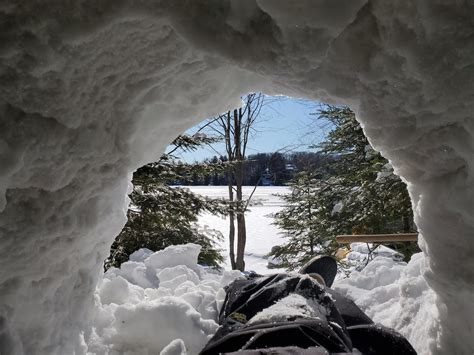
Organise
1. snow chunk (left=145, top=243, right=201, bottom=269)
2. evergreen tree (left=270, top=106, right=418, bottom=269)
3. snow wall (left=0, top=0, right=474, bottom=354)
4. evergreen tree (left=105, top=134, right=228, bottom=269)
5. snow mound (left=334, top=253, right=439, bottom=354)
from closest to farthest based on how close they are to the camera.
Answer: snow wall (left=0, top=0, right=474, bottom=354) < snow mound (left=334, top=253, right=439, bottom=354) < snow chunk (left=145, top=243, right=201, bottom=269) < evergreen tree (left=105, top=134, right=228, bottom=269) < evergreen tree (left=270, top=106, right=418, bottom=269)

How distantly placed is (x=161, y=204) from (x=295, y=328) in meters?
5.18

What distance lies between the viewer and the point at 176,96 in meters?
1.63

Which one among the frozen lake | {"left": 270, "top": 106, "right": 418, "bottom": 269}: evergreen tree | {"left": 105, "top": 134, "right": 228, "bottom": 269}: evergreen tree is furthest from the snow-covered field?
the frozen lake

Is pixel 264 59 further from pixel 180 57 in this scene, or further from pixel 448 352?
pixel 448 352

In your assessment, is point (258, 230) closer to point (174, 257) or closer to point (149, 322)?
point (174, 257)

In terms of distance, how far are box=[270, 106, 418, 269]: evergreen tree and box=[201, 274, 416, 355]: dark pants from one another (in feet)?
14.6

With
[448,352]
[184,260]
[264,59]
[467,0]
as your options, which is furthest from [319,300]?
[184,260]

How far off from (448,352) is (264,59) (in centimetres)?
161

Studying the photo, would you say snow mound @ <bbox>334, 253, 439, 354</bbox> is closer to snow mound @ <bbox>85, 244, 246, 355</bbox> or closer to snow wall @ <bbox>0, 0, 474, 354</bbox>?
snow wall @ <bbox>0, 0, 474, 354</bbox>

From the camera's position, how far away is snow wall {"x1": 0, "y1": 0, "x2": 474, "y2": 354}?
3.85 ft

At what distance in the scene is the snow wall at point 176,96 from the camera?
117 centimetres

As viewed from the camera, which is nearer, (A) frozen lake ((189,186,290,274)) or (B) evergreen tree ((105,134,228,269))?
(B) evergreen tree ((105,134,228,269))

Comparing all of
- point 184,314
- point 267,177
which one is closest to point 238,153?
point 267,177

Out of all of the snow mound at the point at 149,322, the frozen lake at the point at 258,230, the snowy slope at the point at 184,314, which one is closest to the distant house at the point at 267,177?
the frozen lake at the point at 258,230
